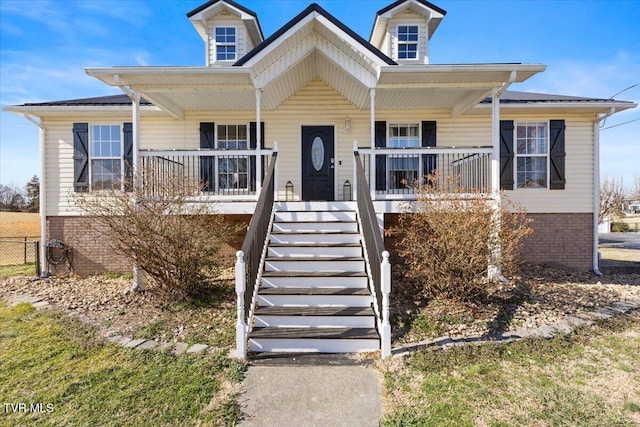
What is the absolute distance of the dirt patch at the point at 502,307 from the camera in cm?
455

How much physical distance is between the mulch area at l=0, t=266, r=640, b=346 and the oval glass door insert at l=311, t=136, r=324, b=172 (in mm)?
3557

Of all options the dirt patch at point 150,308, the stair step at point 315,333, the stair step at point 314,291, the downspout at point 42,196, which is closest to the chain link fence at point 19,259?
the downspout at point 42,196

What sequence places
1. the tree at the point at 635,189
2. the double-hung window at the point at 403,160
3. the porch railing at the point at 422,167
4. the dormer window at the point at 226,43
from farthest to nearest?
the tree at the point at 635,189 → the dormer window at the point at 226,43 → the double-hung window at the point at 403,160 → the porch railing at the point at 422,167

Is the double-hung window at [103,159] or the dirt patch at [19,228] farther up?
the double-hung window at [103,159]

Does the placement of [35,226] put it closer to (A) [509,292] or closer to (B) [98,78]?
(B) [98,78]

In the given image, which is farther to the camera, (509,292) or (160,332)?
(509,292)

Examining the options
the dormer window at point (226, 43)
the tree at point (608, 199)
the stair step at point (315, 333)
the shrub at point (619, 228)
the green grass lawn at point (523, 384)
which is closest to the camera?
the green grass lawn at point (523, 384)

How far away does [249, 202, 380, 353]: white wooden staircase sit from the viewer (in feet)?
14.0

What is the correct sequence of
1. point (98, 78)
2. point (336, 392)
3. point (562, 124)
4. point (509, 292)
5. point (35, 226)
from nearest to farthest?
point (336, 392), point (509, 292), point (98, 78), point (562, 124), point (35, 226)

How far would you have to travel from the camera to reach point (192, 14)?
9.10 meters

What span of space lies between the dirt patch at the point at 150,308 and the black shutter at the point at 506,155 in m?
7.01

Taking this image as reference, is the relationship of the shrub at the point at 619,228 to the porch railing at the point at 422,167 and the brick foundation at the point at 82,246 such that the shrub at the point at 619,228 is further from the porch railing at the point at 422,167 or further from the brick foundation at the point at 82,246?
the brick foundation at the point at 82,246

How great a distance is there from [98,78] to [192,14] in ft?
13.5

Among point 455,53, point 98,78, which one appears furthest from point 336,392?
point 455,53
